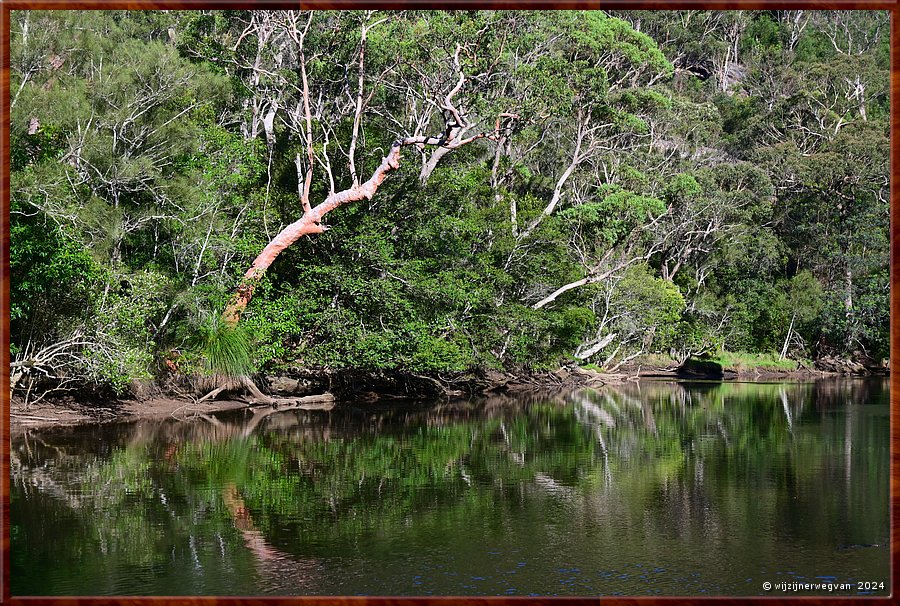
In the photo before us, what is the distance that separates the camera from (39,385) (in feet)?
58.4

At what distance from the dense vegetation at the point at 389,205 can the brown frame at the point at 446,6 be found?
8864 mm

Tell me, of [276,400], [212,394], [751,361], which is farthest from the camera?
[751,361]

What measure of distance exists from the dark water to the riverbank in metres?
1.19

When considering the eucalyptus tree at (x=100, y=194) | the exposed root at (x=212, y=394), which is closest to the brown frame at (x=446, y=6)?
the eucalyptus tree at (x=100, y=194)

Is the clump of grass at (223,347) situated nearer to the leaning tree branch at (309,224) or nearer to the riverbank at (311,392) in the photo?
the leaning tree branch at (309,224)

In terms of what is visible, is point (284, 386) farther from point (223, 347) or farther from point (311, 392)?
point (223, 347)

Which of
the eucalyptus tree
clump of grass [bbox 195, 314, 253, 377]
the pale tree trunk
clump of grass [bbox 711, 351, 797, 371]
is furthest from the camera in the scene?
clump of grass [bbox 711, 351, 797, 371]

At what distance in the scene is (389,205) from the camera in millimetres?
23750

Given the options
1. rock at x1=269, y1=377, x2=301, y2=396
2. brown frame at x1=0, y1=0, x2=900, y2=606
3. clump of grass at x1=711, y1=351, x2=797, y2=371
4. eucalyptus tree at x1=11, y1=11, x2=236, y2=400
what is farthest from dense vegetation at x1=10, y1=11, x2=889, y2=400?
brown frame at x1=0, y1=0, x2=900, y2=606

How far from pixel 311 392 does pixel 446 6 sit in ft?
61.1

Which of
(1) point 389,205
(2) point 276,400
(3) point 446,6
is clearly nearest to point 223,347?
(2) point 276,400

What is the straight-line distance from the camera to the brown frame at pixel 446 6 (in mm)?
5258

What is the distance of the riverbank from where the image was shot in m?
17.8

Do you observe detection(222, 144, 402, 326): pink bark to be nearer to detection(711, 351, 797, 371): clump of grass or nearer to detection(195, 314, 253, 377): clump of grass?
detection(195, 314, 253, 377): clump of grass
